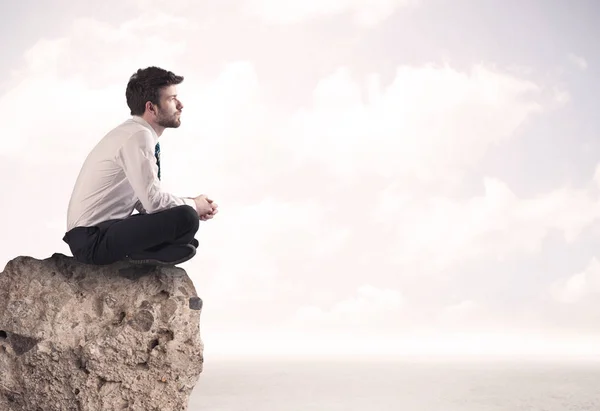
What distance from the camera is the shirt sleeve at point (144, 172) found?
11.8ft

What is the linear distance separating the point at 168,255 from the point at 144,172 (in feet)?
1.52

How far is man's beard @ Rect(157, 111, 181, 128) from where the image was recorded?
3887mm

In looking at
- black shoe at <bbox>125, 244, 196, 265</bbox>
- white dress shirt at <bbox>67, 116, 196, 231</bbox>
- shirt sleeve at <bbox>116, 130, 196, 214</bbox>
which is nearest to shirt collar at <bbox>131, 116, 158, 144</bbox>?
white dress shirt at <bbox>67, 116, 196, 231</bbox>

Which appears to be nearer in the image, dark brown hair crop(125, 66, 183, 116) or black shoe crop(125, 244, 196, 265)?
black shoe crop(125, 244, 196, 265)

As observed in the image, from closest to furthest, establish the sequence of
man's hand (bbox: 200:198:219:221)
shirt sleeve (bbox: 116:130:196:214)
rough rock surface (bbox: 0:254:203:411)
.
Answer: shirt sleeve (bbox: 116:130:196:214) < rough rock surface (bbox: 0:254:203:411) < man's hand (bbox: 200:198:219:221)

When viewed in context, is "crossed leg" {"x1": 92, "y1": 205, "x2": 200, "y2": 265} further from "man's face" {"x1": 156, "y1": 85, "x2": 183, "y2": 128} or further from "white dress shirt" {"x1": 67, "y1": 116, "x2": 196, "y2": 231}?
"man's face" {"x1": 156, "y1": 85, "x2": 183, "y2": 128}

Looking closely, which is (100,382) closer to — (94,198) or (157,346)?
(157,346)

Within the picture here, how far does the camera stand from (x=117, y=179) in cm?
382

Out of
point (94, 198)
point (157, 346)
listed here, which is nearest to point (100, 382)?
point (157, 346)

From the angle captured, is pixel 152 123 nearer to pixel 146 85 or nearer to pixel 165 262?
pixel 146 85

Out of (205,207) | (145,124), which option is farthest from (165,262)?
(145,124)

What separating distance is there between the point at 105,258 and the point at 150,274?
27 cm

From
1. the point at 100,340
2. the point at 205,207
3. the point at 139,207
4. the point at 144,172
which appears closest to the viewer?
the point at 144,172

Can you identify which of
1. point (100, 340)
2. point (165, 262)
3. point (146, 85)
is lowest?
point (100, 340)
